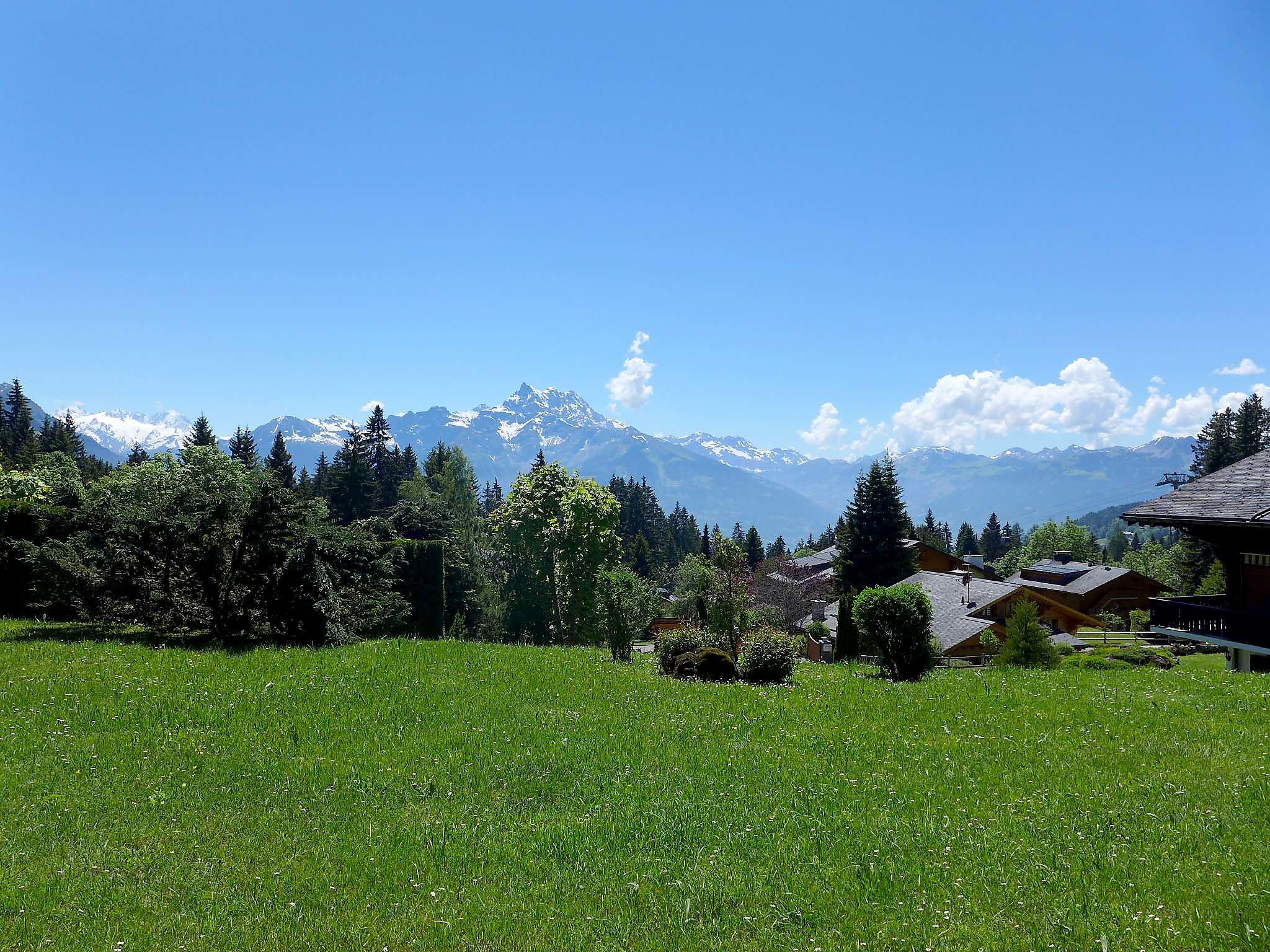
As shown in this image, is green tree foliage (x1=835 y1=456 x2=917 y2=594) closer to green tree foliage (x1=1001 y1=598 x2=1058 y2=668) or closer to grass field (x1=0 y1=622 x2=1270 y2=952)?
green tree foliage (x1=1001 y1=598 x2=1058 y2=668)

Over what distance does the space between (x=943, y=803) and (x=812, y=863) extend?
2382mm

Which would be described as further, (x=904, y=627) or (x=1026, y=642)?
(x=1026, y=642)

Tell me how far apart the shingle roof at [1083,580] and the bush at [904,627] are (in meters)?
52.6

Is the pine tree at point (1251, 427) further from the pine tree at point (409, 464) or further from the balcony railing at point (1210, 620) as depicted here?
the pine tree at point (409, 464)

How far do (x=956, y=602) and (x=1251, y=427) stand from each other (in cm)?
4744

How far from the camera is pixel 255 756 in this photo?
369 inches

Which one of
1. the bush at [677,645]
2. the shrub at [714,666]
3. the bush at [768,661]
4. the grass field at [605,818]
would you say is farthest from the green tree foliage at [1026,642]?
the shrub at [714,666]

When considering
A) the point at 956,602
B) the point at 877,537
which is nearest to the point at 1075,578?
the point at 877,537

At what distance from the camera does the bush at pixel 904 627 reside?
60.4ft

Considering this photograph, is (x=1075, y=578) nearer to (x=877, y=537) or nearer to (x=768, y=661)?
(x=877, y=537)

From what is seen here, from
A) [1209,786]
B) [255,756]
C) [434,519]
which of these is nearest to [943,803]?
[1209,786]

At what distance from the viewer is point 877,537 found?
58.4 m

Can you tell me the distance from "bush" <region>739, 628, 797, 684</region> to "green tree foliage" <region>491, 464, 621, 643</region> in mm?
27916

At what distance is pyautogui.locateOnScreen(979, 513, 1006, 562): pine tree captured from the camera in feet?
463
